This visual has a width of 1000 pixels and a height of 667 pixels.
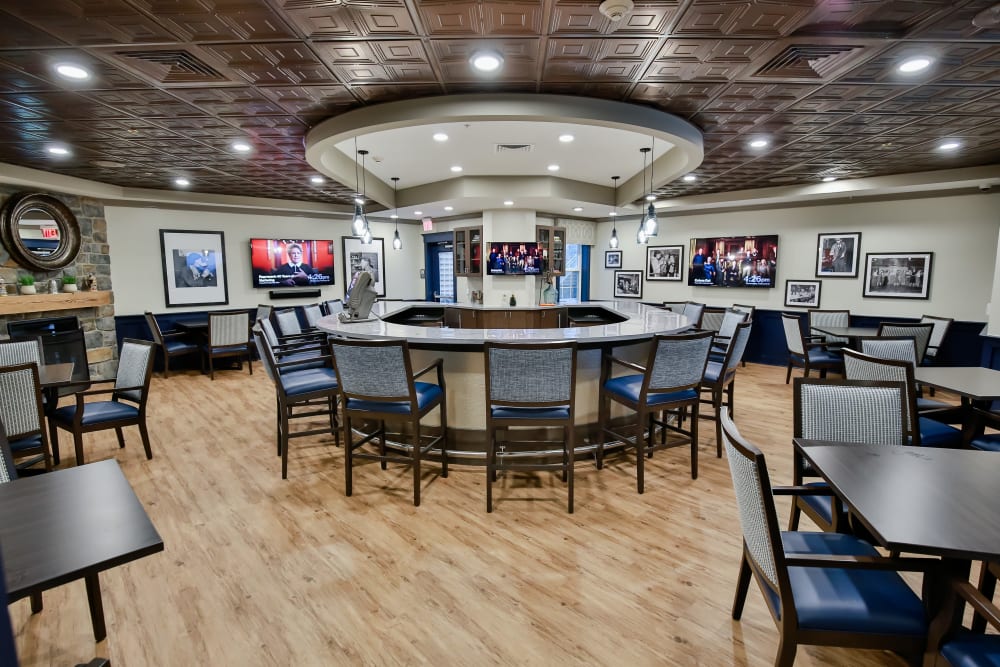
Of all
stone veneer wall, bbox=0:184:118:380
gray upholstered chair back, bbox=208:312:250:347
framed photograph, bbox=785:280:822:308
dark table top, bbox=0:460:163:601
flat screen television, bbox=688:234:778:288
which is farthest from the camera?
flat screen television, bbox=688:234:778:288

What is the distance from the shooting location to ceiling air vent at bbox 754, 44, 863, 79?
96.7 inches

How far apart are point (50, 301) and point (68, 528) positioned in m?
6.19

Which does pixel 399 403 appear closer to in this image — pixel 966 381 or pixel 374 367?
pixel 374 367

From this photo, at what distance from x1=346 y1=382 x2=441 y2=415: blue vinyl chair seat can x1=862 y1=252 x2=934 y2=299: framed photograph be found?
6.68 meters

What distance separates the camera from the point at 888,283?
6336 mm

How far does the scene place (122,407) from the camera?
3625mm

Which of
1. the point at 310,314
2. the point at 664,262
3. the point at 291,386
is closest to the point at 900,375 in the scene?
the point at 291,386

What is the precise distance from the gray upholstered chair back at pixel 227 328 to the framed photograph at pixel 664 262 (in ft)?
22.9

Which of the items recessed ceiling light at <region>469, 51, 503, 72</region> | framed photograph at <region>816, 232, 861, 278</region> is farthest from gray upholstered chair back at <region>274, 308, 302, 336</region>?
framed photograph at <region>816, 232, 861, 278</region>

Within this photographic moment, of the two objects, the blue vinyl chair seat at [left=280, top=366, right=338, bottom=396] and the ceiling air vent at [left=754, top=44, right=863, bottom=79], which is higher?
the ceiling air vent at [left=754, top=44, right=863, bottom=79]

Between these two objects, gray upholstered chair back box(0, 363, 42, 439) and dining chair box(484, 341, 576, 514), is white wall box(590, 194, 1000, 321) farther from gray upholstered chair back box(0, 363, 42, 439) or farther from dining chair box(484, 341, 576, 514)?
gray upholstered chair back box(0, 363, 42, 439)

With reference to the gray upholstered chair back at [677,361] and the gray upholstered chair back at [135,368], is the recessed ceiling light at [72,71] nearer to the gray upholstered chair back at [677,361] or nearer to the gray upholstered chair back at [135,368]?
the gray upholstered chair back at [135,368]

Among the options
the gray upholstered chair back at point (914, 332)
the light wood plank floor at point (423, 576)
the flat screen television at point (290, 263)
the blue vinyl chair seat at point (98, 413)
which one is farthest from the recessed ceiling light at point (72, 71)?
the gray upholstered chair back at point (914, 332)

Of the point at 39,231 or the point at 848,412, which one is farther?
the point at 39,231
